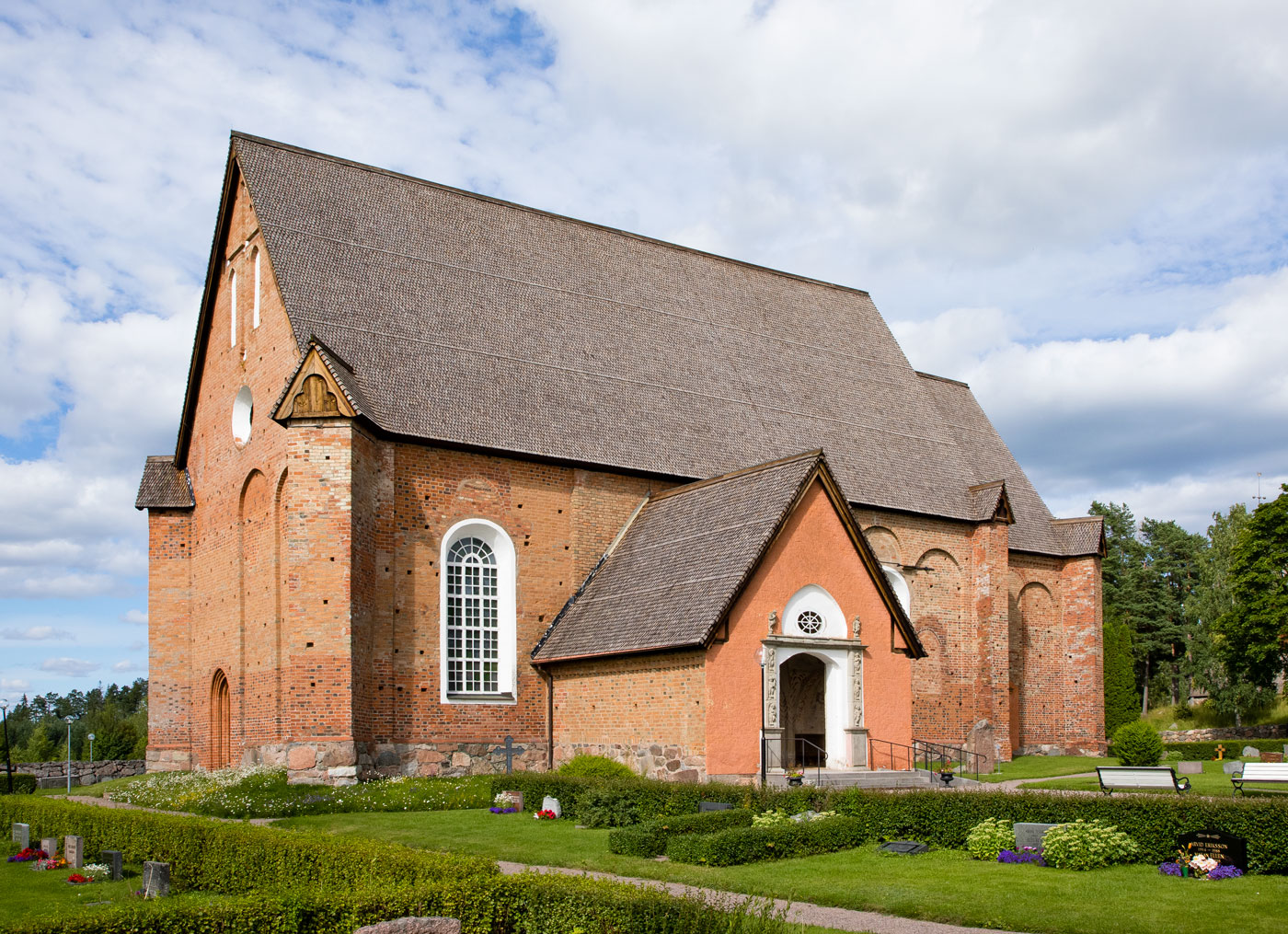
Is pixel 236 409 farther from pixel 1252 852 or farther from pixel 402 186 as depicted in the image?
pixel 1252 852

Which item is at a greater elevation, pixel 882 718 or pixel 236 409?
pixel 236 409

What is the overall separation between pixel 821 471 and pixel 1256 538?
1210 inches

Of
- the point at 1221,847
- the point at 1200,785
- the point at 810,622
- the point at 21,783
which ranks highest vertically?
the point at 810,622

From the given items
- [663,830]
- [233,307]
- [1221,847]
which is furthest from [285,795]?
[1221,847]

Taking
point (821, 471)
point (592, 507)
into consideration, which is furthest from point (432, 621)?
point (821, 471)

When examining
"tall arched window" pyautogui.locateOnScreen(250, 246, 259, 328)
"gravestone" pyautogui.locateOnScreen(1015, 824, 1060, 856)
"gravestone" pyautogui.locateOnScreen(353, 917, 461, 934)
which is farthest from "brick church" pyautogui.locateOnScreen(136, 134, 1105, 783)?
"gravestone" pyautogui.locateOnScreen(353, 917, 461, 934)

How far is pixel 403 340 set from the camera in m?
26.5

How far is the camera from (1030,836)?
1489 cm

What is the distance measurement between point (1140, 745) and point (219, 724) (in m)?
22.1

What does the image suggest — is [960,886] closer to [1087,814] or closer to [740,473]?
[1087,814]

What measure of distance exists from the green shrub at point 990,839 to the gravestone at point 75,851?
12225mm

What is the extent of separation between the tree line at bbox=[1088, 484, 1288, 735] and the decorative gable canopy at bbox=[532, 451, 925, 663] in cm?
2106

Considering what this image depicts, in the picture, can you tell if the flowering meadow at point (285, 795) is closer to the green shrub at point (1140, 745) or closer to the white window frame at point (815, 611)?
the white window frame at point (815, 611)

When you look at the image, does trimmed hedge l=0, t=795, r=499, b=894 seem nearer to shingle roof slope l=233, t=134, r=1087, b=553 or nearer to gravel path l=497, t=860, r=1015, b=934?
gravel path l=497, t=860, r=1015, b=934
